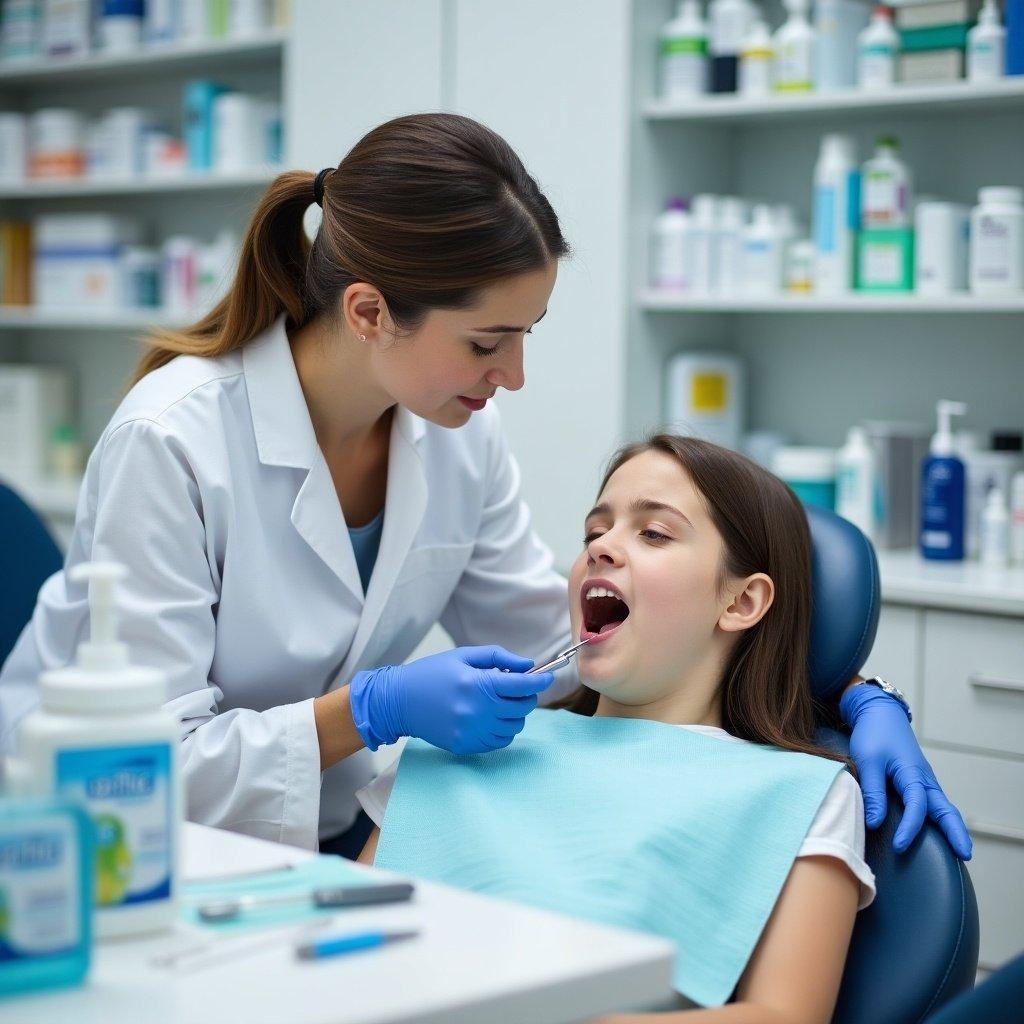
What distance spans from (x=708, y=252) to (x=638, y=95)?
1.08 ft

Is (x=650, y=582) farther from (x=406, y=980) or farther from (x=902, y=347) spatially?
(x=902, y=347)

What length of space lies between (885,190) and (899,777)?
1471 mm

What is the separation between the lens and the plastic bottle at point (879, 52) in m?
2.54

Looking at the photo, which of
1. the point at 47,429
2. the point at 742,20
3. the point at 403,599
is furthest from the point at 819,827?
the point at 47,429

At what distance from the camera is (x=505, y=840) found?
1.28m

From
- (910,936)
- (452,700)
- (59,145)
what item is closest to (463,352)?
(452,700)

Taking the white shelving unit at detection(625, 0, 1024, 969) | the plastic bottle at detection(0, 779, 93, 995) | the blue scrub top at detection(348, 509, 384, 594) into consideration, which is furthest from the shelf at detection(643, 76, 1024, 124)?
the plastic bottle at detection(0, 779, 93, 995)

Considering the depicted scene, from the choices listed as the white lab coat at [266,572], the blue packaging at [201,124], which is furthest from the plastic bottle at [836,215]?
the blue packaging at [201,124]

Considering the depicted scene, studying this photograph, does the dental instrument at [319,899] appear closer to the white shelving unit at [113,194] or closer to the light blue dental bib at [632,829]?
the light blue dental bib at [632,829]

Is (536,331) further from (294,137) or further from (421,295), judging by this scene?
(421,295)

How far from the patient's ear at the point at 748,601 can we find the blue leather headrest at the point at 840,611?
6 centimetres

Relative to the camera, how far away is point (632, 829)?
126cm

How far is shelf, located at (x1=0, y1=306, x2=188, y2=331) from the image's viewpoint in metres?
3.47

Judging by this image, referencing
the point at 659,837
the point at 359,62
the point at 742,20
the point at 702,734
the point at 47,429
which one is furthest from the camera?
the point at 47,429
